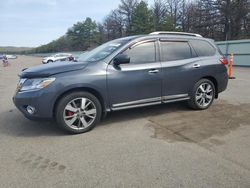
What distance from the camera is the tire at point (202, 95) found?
620 centimetres

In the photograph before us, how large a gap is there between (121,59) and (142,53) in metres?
0.64

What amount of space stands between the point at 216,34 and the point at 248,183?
49.6m

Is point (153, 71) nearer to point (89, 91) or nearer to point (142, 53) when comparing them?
point (142, 53)

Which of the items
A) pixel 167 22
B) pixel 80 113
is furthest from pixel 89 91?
pixel 167 22

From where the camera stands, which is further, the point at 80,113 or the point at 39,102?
the point at 80,113

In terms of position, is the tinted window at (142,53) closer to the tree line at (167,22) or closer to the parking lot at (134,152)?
the parking lot at (134,152)

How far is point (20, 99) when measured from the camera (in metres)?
4.73

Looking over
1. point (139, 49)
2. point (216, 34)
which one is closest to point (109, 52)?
point (139, 49)

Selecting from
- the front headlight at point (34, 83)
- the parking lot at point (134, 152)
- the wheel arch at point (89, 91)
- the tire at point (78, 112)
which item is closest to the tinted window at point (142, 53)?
the wheel arch at point (89, 91)

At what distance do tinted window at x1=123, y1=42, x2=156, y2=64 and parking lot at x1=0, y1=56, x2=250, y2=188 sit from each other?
4.07 feet

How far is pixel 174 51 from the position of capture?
5.91 meters

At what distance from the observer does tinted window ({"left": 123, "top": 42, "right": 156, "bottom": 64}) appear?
5.37 metres

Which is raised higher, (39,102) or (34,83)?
(34,83)

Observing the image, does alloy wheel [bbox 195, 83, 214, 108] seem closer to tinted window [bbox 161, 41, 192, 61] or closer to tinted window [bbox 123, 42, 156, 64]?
tinted window [bbox 161, 41, 192, 61]
